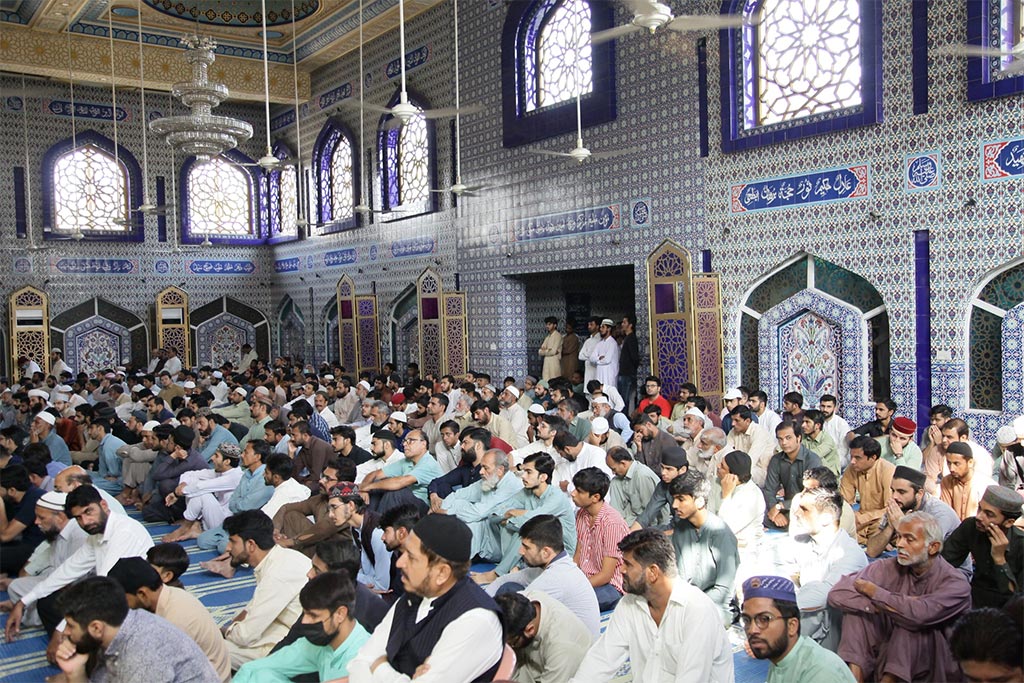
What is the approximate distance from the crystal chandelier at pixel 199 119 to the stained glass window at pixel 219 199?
758 cm

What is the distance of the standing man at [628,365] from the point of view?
9.27m

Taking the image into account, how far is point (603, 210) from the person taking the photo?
9.48 m


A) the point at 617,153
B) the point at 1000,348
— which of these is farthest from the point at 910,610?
the point at 617,153

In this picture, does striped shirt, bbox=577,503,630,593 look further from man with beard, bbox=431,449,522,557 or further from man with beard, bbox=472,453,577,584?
man with beard, bbox=431,449,522,557

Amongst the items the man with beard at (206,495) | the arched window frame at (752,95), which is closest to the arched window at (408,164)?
the arched window frame at (752,95)

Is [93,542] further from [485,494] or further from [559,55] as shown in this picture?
[559,55]

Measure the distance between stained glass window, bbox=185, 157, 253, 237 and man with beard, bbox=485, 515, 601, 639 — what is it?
14237 mm

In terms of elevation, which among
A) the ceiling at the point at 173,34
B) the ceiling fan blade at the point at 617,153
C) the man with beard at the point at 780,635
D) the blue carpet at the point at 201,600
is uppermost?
the ceiling at the point at 173,34

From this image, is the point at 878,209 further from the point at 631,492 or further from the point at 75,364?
the point at 75,364

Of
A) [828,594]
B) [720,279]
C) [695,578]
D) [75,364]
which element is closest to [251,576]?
[695,578]

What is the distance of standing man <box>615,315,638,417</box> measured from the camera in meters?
9.27

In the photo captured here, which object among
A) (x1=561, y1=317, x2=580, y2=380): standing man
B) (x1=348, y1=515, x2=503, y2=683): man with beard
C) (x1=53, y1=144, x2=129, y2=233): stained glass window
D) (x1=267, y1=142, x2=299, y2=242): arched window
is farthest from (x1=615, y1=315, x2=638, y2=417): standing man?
(x1=53, y1=144, x2=129, y2=233): stained glass window

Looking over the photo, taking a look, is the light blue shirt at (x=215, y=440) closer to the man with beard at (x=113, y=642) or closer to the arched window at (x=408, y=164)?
the man with beard at (x=113, y=642)

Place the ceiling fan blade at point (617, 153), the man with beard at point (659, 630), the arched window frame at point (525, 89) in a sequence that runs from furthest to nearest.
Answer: the arched window frame at point (525, 89)
the ceiling fan blade at point (617, 153)
the man with beard at point (659, 630)
